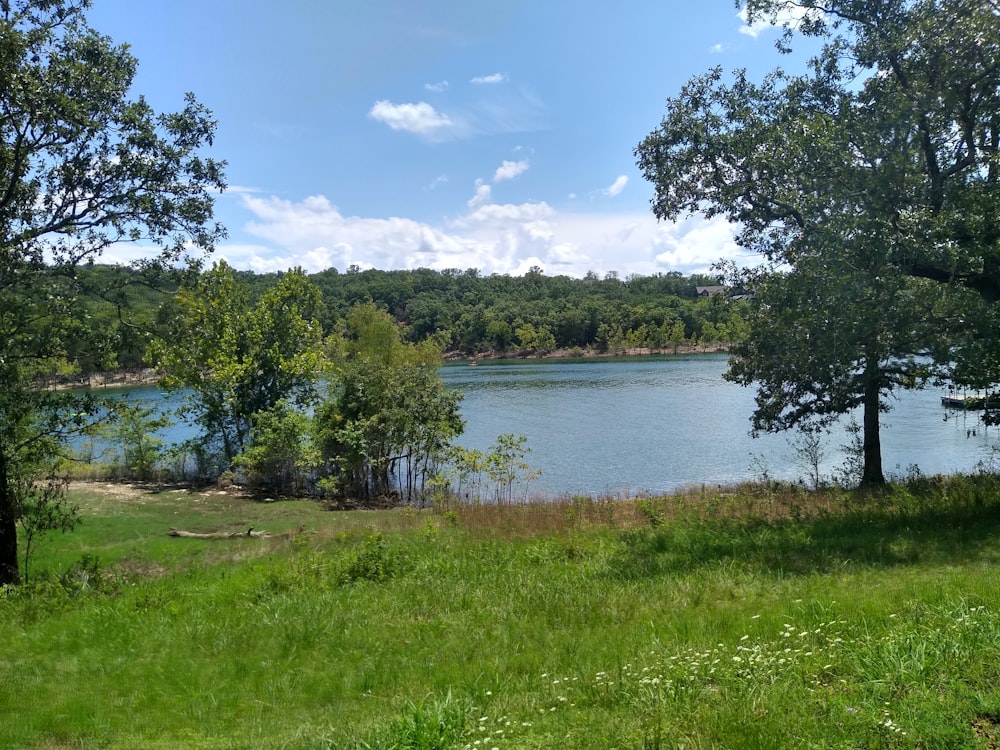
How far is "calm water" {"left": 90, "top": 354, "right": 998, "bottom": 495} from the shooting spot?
26.9m

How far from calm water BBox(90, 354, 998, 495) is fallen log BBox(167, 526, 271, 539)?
10.8 m

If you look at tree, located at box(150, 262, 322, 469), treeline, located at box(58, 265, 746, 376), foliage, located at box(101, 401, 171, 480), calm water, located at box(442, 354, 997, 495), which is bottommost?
calm water, located at box(442, 354, 997, 495)

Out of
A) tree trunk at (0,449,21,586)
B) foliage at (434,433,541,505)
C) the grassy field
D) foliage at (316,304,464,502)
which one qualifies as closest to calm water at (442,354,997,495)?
foliage at (434,433,541,505)

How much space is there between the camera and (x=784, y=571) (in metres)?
8.80

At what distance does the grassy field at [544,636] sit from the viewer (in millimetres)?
4414

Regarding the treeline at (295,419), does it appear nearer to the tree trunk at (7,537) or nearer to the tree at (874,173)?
the tree at (874,173)

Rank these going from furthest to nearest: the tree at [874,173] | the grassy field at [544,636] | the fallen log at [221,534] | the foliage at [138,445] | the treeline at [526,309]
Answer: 1. the treeline at [526,309]
2. the foliage at [138,445]
3. the fallen log at [221,534]
4. the tree at [874,173]
5. the grassy field at [544,636]

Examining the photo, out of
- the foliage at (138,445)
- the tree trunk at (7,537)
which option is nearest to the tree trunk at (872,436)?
the tree trunk at (7,537)

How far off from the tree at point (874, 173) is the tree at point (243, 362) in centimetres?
1906

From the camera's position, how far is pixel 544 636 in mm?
7008

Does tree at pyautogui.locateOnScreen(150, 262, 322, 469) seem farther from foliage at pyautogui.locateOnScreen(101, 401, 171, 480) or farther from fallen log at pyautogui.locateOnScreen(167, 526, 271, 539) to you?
fallen log at pyautogui.locateOnScreen(167, 526, 271, 539)

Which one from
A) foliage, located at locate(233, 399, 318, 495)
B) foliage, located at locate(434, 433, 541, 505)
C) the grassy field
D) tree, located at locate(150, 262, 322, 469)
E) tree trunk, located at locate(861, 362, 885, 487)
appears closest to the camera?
the grassy field

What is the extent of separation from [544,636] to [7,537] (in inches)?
391

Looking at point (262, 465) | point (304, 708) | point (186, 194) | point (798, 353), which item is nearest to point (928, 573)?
point (798, 353)
